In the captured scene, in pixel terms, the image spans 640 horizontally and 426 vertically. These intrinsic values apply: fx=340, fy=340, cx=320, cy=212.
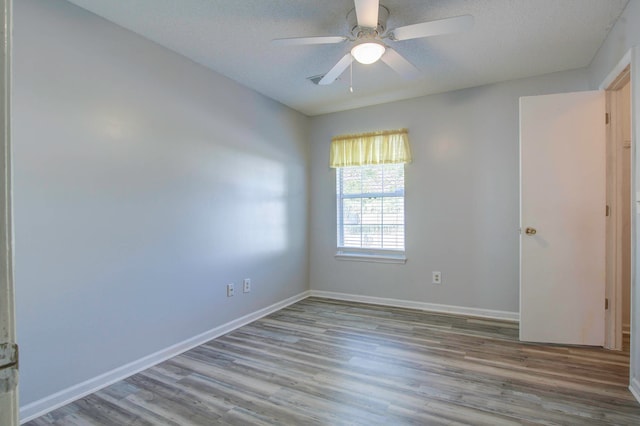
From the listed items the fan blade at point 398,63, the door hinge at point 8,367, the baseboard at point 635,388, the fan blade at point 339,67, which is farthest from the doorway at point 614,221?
the door hinge at point 8,367

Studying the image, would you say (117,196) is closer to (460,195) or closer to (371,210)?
(371,210)

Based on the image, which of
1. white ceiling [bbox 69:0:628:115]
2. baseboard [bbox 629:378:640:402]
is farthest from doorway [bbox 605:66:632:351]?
baseboard [bbox 629:378:640:402]

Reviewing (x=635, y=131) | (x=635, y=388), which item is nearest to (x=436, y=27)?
(x=635, y=131)

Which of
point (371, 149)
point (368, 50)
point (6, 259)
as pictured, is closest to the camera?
point (6, 259)

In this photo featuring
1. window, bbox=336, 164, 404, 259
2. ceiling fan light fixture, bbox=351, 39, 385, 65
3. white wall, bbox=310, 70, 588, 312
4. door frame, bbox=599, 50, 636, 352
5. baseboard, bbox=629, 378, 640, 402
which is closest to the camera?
baseboard, bbox=629, 378, 640, 402

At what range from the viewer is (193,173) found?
285 cm

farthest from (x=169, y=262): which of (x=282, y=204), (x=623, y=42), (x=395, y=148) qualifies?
(x=623, y=42)

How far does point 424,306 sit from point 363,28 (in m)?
2.91

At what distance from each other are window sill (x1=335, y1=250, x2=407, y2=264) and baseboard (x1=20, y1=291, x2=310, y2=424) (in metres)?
1.36

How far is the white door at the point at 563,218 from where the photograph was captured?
8.69ft

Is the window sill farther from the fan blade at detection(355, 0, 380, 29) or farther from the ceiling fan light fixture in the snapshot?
the fan blade at detection(355, 0, 380, 29)

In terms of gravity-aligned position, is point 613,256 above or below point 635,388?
above

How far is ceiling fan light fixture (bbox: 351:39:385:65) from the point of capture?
6.76ft

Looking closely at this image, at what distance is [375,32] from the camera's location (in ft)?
6.76
